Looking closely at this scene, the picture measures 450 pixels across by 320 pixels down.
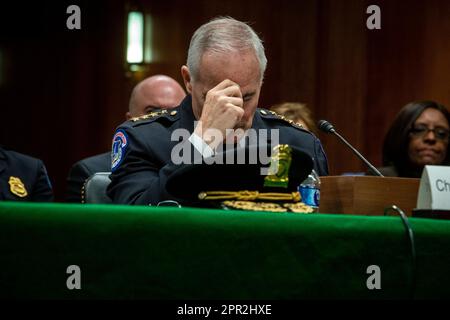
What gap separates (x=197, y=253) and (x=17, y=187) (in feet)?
6.45

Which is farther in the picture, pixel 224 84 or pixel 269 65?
pixel 269 65

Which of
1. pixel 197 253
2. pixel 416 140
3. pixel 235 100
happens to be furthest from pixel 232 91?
pixel 416 140

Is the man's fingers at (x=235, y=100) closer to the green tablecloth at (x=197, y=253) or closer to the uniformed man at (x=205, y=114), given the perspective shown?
the uniformed man at (x=205, y=114)

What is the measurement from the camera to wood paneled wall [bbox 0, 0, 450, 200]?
4.59m

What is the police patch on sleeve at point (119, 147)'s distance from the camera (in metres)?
2.13

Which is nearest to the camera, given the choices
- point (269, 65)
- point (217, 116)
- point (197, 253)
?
point (197, 253)

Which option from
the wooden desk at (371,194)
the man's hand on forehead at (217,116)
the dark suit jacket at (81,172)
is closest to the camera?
the wooden desk at (371,194)

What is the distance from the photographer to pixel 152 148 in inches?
83.2

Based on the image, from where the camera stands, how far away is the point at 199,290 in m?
1.24

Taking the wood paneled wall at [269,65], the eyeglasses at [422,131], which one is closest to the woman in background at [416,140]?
the eyeglasses at [422,131]

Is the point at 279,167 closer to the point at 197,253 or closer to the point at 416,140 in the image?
the point at 197,253

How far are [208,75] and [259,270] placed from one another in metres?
0.91

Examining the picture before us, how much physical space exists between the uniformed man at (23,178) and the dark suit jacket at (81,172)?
175 millimetres

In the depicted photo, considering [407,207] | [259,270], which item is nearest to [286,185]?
[407,207]
